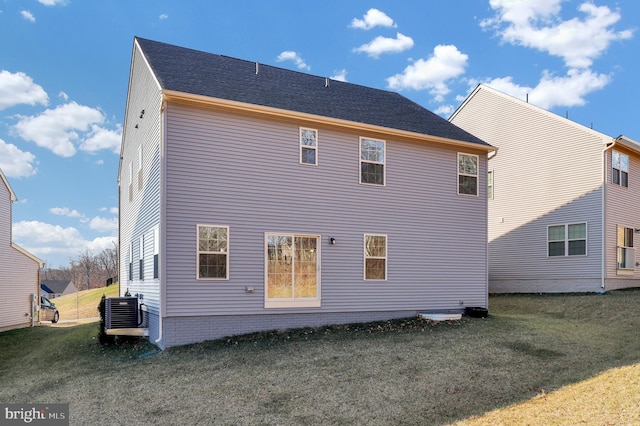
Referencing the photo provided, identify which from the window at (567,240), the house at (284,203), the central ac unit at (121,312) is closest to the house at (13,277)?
the house at (284,203)

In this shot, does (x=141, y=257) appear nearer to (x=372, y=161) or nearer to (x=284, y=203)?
(x=284, y=203)

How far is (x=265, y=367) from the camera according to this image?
8.43 meters

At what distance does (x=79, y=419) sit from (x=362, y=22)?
14.4 m

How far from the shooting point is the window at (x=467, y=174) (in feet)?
46.0

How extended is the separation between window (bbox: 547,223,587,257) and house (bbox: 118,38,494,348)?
523cm

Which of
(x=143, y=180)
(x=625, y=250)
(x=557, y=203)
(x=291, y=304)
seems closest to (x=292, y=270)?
(x=291, y=304)

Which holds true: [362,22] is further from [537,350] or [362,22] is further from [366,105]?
[537,350]

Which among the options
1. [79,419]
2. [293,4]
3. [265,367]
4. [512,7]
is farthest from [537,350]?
[293,4]

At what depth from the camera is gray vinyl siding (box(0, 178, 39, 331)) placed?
60.3 ft

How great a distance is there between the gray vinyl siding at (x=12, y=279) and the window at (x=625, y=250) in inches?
937

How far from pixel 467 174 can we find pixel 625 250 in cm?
810

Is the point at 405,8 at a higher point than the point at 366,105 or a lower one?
higher

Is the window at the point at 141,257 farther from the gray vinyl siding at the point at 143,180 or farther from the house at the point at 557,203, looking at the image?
the house at the point at 557,203

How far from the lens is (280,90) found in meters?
12.9
